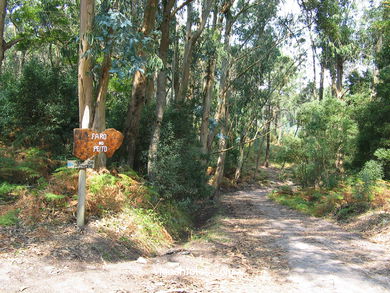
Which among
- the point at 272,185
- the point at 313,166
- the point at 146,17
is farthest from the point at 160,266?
the point at 272,185

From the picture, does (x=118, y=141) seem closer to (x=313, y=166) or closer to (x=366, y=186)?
(x=366, y=186)

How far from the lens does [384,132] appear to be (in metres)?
14.9

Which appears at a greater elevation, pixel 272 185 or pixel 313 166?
pixel 313 166

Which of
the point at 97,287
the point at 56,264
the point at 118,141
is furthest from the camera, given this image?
the point at 118,141

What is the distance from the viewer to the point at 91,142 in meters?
6.63

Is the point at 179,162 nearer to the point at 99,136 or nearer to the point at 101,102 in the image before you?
the point at 101,102

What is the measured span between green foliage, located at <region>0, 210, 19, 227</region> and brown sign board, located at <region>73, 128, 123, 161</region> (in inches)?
63.2

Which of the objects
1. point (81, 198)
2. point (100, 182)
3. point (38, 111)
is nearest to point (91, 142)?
point (81, 198)

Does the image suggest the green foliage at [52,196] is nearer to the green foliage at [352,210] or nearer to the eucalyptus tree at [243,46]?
the green foliage at [352,210]

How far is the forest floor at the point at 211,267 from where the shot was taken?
4570mm

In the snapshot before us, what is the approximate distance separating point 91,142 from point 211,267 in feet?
10.6

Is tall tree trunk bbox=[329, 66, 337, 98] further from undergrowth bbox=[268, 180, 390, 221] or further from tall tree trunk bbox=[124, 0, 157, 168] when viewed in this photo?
tall tree trunk bbox=[124, 0, 157, 168]

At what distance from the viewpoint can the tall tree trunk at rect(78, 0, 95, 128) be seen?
26.1 ft

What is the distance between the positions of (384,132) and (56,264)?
47.4 ft
